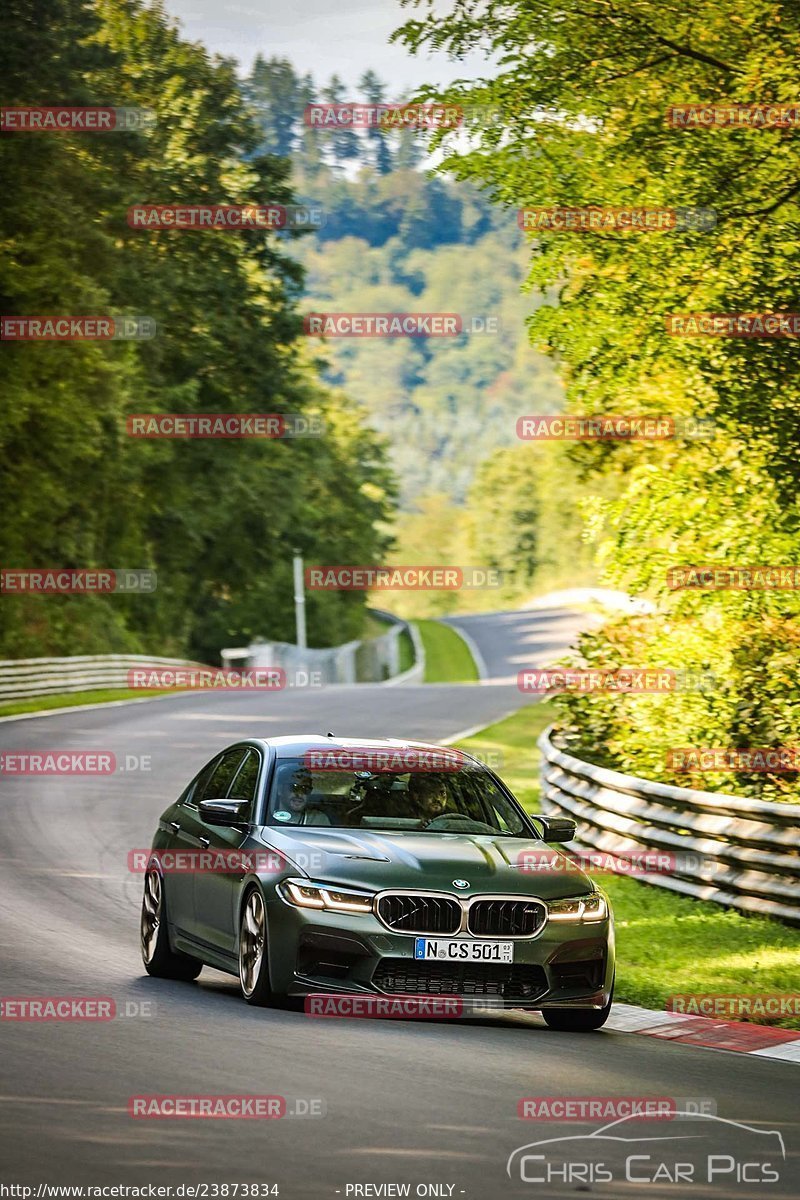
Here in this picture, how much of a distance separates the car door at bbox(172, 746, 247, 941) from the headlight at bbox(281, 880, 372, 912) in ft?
4.73

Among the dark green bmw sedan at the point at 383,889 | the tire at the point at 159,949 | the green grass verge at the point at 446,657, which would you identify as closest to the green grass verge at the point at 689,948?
the dark green bmw sedan at the point at 383,889

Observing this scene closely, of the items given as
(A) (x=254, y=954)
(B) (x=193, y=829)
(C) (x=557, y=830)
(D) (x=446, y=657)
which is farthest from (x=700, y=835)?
(D) (x=446, y=657)

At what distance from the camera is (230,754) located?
37.9 ft

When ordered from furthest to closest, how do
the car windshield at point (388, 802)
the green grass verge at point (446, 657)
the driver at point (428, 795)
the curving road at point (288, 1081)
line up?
the green grass verge at point (446, 657)
the driver at point (428, 795)
the car windshield at point (388, 802)
the curving road at point (288, 1081)

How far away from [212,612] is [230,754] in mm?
79911

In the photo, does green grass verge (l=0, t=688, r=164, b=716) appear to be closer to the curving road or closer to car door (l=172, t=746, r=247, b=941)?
the curving road

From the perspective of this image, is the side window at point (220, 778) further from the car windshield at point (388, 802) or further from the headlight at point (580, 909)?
the headlight at point (580, 909)

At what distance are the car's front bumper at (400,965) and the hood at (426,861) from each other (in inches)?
8.5

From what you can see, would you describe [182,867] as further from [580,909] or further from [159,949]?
[580,909]

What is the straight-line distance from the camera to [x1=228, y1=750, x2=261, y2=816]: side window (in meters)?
10.9

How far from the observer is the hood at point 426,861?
9609 millimetres

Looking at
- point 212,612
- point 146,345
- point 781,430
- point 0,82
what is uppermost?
point 0,82

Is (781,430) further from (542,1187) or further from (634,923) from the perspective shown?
(542,1187)

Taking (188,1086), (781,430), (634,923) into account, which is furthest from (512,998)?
(781,430)
